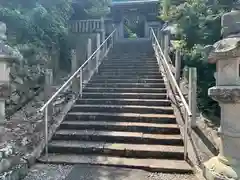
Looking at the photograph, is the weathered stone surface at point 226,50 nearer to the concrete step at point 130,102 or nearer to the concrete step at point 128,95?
the concrete step at point 130,102

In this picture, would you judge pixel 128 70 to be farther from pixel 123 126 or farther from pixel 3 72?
pixel 3 72

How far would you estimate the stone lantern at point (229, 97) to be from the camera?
A: 8.98 feet

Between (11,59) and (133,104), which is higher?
(11,59)

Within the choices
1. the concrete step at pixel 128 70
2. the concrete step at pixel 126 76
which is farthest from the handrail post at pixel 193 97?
the concrete step at pixel 128 70

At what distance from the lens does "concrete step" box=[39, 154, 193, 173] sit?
3.83m

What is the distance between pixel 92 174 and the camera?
12.1 feet

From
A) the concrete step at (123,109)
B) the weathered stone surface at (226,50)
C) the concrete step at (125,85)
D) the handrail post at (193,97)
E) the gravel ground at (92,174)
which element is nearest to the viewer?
the weathered stone surface at (226,50)

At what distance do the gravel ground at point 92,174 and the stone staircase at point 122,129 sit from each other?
0.45ft

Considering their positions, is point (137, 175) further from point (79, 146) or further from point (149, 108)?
point (149, 108)

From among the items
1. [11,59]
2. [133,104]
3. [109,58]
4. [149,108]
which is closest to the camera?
[11,59]

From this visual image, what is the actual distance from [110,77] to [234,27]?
5300mm

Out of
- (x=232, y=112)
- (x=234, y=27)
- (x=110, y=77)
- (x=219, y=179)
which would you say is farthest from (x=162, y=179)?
(x=110, y=77)

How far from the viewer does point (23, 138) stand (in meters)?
4.52

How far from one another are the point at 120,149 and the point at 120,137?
402 millimetres
